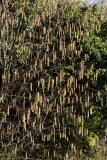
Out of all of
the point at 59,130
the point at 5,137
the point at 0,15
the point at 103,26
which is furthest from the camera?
the point at 103,26

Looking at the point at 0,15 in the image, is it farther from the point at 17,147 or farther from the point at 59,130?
the point at 59,130

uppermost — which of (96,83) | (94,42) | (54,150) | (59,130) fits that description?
(94,42)

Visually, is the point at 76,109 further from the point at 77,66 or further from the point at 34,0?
the point at 34,0

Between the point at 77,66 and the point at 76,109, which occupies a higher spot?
the point at 77,66

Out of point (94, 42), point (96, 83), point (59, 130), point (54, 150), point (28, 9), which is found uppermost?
point (28, 9)

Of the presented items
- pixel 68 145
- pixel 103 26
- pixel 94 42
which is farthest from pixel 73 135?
pixel 103 26

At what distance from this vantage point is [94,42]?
7.57 m

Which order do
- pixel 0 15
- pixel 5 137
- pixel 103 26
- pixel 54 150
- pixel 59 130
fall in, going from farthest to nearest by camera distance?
pixel 103 26
pixel 54 150
pixel 59 130
pixel 5 137
pixel 0 15

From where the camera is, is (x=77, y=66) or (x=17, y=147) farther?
(x=77, y=66)

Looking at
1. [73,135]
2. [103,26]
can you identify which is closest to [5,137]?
[73,135]

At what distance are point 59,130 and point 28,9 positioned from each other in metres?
Answer: 2.64

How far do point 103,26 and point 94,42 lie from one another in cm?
65

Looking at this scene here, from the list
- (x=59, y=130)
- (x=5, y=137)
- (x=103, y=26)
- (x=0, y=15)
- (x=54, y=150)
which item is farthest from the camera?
(x=103, y=26)

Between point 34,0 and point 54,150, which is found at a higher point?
point 34,0
